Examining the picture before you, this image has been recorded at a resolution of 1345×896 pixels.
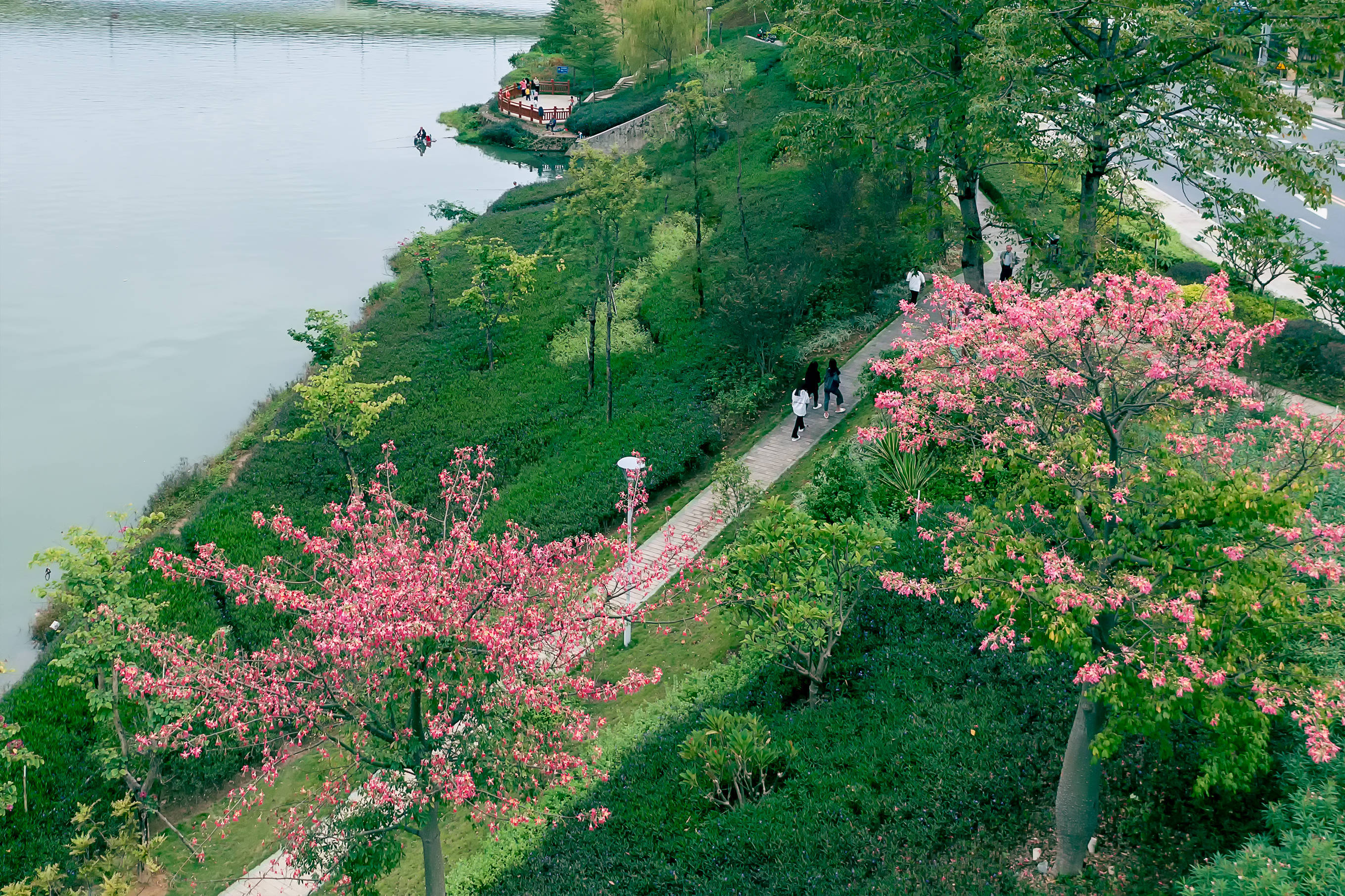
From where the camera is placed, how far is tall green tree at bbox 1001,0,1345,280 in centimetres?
1370

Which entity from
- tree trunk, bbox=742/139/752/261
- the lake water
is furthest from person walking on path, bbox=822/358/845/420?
the lake water

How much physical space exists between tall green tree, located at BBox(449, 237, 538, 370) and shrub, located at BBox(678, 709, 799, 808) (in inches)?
711

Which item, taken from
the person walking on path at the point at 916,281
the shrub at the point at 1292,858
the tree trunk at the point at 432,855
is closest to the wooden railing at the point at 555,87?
the person walking on path at the point at 916,281

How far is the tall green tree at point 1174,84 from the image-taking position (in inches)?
539

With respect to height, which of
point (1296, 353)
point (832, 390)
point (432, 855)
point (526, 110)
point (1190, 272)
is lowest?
point (432, 855)

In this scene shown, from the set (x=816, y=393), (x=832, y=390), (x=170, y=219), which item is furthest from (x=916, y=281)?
(x=170, y=219)

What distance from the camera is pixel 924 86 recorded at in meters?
17.5

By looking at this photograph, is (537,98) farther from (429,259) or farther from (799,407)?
(799,407)

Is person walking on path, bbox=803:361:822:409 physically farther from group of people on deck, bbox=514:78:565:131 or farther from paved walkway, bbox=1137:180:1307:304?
group of people on deck, bbox=514:78:565:131

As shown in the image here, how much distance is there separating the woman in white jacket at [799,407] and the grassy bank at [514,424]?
2.15 metres

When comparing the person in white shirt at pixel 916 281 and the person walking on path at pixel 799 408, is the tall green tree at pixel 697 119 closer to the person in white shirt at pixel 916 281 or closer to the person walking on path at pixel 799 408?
the person in white shirt at pixel 916 281

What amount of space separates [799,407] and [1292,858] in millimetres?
13703

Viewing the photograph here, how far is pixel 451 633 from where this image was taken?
9.62m

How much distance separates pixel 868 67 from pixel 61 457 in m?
22.4
